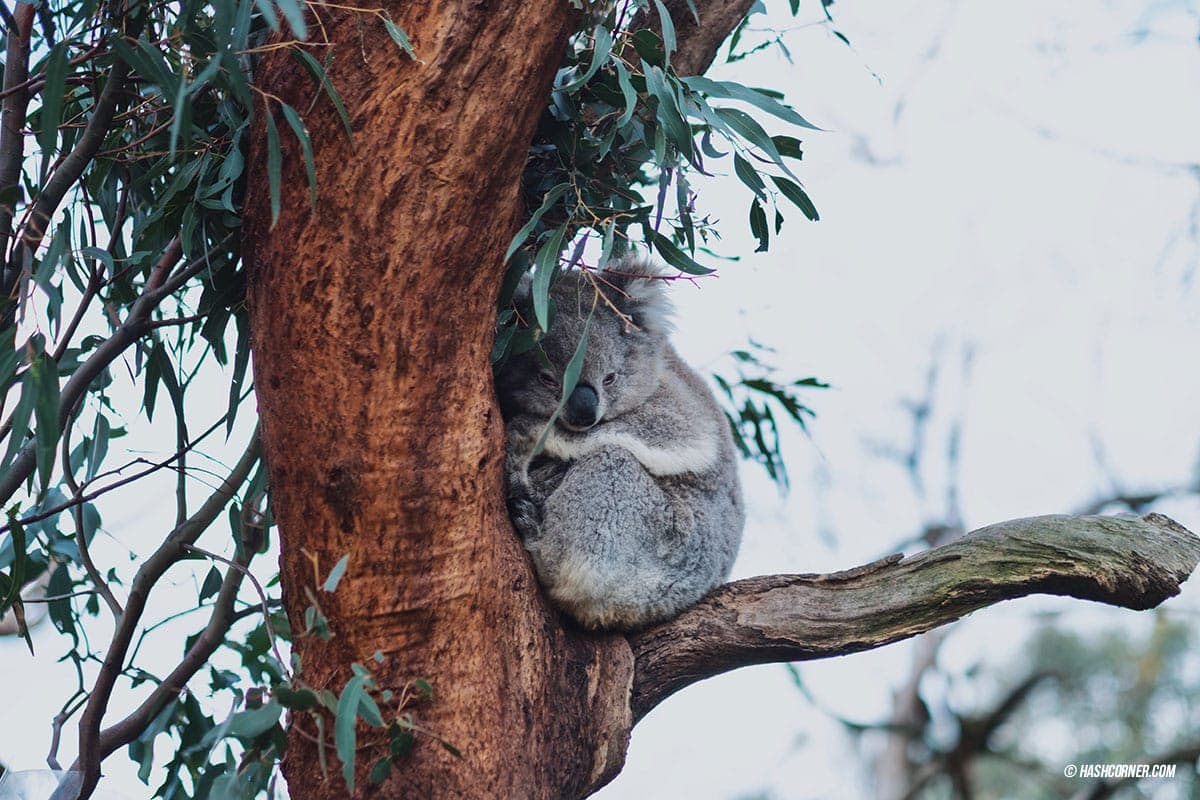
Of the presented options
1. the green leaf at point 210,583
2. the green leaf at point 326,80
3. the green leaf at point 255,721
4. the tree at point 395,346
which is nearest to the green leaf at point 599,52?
the tree at point 395,346

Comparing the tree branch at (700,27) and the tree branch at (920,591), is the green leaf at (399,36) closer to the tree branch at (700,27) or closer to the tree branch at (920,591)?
the tree branch at (700,27)

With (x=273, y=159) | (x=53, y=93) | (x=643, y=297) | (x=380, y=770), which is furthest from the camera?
(x=643, y=297)

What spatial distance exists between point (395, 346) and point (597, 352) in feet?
3.83

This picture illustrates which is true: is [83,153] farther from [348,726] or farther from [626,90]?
[348,726]

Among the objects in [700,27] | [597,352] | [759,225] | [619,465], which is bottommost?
[619,465]

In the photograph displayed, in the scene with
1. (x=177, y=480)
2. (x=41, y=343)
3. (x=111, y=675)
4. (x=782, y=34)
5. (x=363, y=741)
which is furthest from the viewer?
(x=782, y=34)

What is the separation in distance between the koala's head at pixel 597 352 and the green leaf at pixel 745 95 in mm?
562

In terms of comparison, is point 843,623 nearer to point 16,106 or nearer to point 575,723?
point 575,723

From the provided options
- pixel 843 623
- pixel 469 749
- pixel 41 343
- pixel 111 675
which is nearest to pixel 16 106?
pixel 41 343

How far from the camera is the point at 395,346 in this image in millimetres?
2055

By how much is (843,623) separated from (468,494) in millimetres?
975

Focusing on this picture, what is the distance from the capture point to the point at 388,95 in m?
1.98

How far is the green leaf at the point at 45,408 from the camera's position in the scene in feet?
5.93

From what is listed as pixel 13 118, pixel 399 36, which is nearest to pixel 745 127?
pixel 399 36
